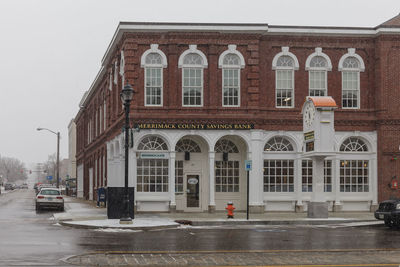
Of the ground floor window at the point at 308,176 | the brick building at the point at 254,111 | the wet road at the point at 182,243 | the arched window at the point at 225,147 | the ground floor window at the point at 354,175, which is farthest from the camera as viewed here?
the arched window at the point at 225,147

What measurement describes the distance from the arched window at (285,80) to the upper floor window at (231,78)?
2.16 meters

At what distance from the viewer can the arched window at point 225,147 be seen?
33.8 metres

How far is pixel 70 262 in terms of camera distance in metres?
12.7

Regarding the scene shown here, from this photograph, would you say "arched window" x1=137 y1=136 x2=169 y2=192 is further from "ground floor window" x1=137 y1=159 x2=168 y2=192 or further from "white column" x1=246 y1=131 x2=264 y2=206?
Result: "white column" x1=246 y1=131 x2=264 y2=206

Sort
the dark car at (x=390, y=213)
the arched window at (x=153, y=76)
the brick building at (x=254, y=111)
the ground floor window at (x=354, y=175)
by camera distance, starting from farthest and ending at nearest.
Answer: the ground floor window at (x=354, y=175)
the arched window at (x=153, y=76)
the brick building at (x=254, y=111)
the dark car at (x=390, y=213)

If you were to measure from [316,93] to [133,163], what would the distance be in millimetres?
10386

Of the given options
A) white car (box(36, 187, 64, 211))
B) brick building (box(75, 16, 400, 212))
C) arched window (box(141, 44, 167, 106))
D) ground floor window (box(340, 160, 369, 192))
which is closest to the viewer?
brick building (box(75, 16, 400, 212))

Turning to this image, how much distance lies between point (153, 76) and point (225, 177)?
6.65 m

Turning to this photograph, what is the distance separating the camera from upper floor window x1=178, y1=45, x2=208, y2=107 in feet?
106

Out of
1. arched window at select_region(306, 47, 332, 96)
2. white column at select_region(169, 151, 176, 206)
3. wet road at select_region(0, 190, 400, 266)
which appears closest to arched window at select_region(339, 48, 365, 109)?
arched window at select_region(306, 47, 332, 96)

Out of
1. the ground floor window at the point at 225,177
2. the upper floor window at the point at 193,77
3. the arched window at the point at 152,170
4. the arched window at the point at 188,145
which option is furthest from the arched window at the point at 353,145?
the arched window at the point at 152,170

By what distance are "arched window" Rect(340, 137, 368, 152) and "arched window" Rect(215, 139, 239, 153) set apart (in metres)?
5.80

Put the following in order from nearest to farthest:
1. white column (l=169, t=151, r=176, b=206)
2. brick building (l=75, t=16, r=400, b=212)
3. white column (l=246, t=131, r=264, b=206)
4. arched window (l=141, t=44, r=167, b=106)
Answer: white column (l=169, t=151, r=176, b=206)
white column (l=246, t=131, r=264, b=206)
brick building (l=75, t=16, r=400, b=212)
arched window (l=141, t=44, r=167, b=106)

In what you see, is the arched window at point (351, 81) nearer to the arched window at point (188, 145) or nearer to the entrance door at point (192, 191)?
the arched window at point (188, 145)
